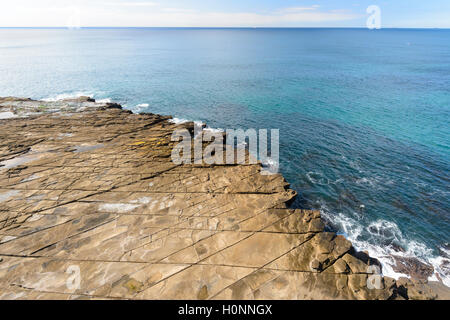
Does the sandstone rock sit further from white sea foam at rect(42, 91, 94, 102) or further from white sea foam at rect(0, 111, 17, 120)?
white sea foam at rect(42, 91, 94, 102)

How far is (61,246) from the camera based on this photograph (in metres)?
15.2

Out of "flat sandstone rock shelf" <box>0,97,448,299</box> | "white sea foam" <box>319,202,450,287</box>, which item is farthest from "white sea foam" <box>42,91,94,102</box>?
"white sea foam" <box>319,202,450,287</box>

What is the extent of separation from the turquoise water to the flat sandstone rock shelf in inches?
255

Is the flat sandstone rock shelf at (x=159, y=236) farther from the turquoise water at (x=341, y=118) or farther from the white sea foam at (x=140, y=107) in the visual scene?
the white sea foam at (x=140, y=107)

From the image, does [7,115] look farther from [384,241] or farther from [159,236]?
[384,241]

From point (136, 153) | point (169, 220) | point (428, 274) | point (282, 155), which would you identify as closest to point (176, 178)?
point (169, 220)

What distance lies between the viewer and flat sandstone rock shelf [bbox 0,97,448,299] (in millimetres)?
13023

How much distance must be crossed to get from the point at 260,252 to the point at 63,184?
19903 mm

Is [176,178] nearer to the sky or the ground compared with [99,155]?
nearer to the ground

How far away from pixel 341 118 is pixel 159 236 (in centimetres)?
4371

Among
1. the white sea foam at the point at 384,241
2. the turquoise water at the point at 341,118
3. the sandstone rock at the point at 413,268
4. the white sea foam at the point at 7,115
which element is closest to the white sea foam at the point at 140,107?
the turquoise water at the point at 341,118

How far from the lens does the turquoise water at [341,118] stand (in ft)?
73.9
